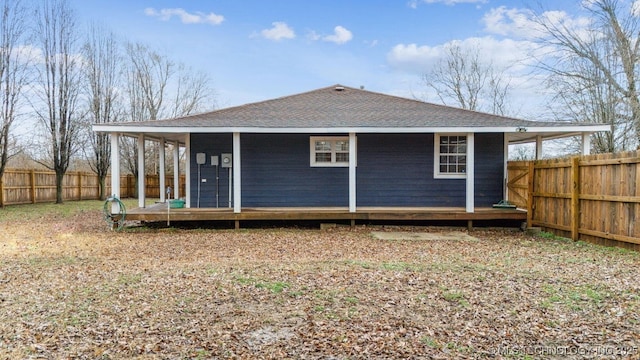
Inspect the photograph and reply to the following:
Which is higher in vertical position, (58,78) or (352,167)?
(58,78)

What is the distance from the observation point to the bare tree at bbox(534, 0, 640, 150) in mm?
13984

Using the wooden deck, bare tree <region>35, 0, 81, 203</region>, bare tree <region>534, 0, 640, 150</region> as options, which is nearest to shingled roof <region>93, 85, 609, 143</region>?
the wooden deck

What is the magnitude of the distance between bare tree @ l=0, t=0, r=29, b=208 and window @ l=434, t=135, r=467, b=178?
53.8 ft

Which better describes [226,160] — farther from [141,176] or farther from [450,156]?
[450,156]

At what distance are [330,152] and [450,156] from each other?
132 inches

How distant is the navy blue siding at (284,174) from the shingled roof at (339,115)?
0.72 m

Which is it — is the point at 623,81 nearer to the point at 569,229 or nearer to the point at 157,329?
the point at 569,229

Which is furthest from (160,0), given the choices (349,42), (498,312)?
(498,312)

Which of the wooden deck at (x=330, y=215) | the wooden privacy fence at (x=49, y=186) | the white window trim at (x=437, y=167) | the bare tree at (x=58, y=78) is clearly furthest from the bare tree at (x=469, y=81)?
the bare tree at (x=58, y=78)

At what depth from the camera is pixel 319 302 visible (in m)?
4.30

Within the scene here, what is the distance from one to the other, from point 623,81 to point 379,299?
15.1m

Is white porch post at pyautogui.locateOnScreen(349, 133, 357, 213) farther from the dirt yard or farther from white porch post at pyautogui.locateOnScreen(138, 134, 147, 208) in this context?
white porch post at pyautogui.locateOnScreen(138, 134, 147, 208)

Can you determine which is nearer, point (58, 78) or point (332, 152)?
point (332, 152)

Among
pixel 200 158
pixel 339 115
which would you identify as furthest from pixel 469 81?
pixel 200 158
